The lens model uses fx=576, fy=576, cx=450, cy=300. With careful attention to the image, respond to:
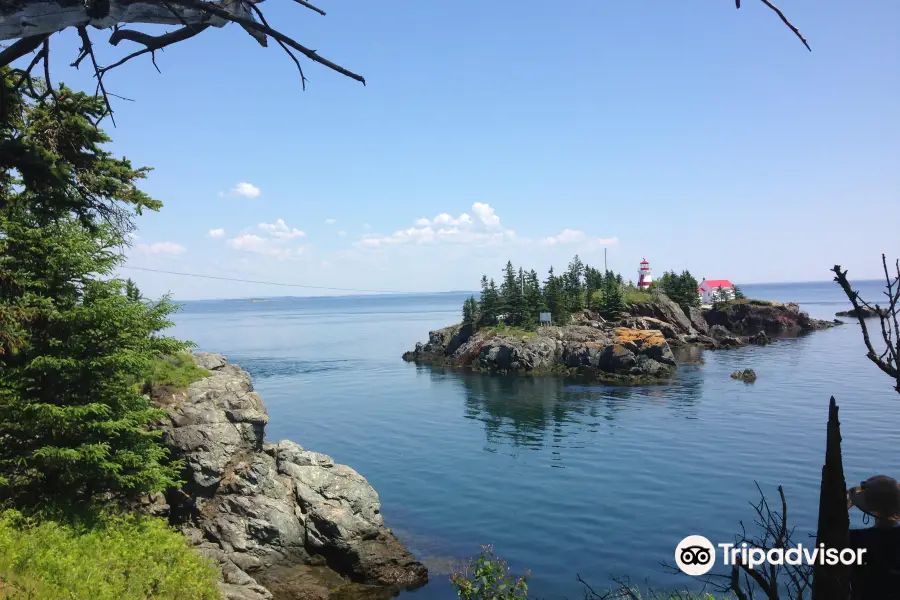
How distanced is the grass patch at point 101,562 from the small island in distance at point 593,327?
50.0 metres

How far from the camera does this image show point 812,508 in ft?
81.6

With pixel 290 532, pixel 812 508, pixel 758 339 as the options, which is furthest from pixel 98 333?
pixel 758 339

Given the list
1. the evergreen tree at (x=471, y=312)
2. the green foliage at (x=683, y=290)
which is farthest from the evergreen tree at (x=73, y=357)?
the green foliage at (x=683, y=290)

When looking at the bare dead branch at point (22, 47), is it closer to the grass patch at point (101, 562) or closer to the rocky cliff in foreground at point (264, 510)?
the grass patch at point (101, 562)

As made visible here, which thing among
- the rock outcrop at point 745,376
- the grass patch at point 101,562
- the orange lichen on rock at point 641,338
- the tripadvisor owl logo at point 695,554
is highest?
the tripadvisor owl logo at point 695,554

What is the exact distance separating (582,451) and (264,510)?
21.1 meters

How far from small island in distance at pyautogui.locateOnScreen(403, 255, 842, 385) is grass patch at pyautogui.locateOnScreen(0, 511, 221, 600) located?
1967 inches

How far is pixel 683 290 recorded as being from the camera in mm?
100000

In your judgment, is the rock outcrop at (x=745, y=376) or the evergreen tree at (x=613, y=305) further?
the evergreen tree at (x=613, y=305)

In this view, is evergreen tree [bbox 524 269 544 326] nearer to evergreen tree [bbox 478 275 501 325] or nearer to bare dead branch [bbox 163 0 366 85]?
evergreen tree [bbox 478 275 501 325]

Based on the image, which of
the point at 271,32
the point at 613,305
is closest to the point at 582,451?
the point at 271,32

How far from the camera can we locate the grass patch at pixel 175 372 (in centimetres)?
2052

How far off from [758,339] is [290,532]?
284 feet

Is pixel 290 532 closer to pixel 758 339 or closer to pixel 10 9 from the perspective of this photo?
pixel 10 9
